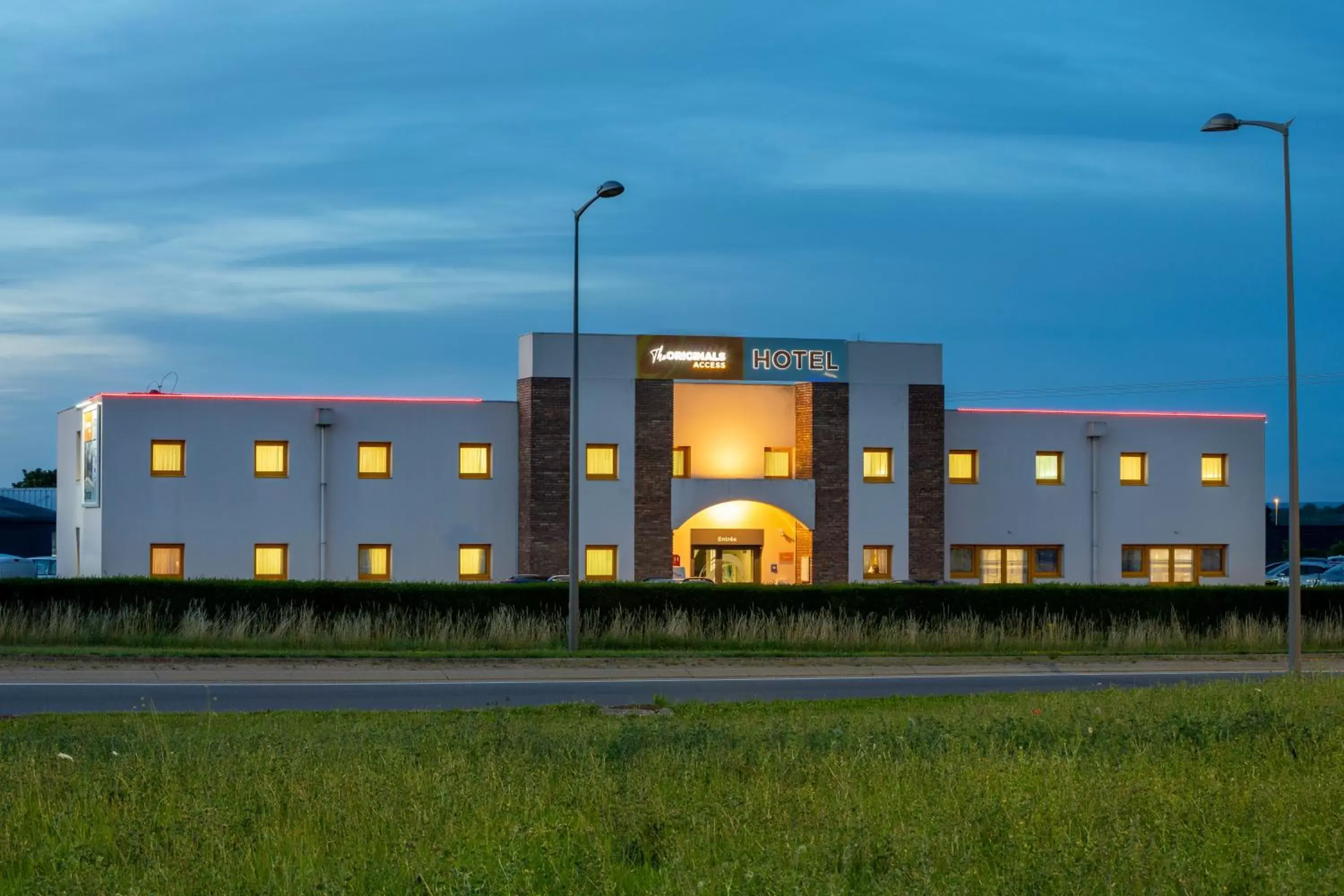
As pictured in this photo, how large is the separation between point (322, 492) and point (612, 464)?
8.58 meters

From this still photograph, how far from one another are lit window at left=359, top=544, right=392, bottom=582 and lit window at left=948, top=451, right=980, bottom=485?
18015mm

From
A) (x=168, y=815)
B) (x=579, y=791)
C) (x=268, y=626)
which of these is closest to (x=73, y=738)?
(x=168, y=815)

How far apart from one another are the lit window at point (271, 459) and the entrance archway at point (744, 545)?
11951 millimetres

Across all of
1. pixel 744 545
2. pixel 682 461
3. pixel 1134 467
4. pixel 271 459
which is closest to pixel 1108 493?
→ pixel 1134 467

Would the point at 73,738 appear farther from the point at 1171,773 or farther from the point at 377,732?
the point at 1171,773

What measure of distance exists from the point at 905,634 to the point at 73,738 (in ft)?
64.1

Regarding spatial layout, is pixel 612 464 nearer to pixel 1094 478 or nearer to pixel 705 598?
pixel 705 598

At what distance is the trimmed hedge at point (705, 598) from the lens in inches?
1094

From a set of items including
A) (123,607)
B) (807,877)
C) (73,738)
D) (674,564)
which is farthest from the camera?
(674,564)

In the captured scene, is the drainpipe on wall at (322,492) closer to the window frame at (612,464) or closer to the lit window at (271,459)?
the lit window at (271,459)

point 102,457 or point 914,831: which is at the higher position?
point 102,457

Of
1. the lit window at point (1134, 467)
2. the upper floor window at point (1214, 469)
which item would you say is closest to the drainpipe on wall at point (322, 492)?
the lit window at point (1134, 467)

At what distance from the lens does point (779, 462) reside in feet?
157

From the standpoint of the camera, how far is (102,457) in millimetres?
42781
